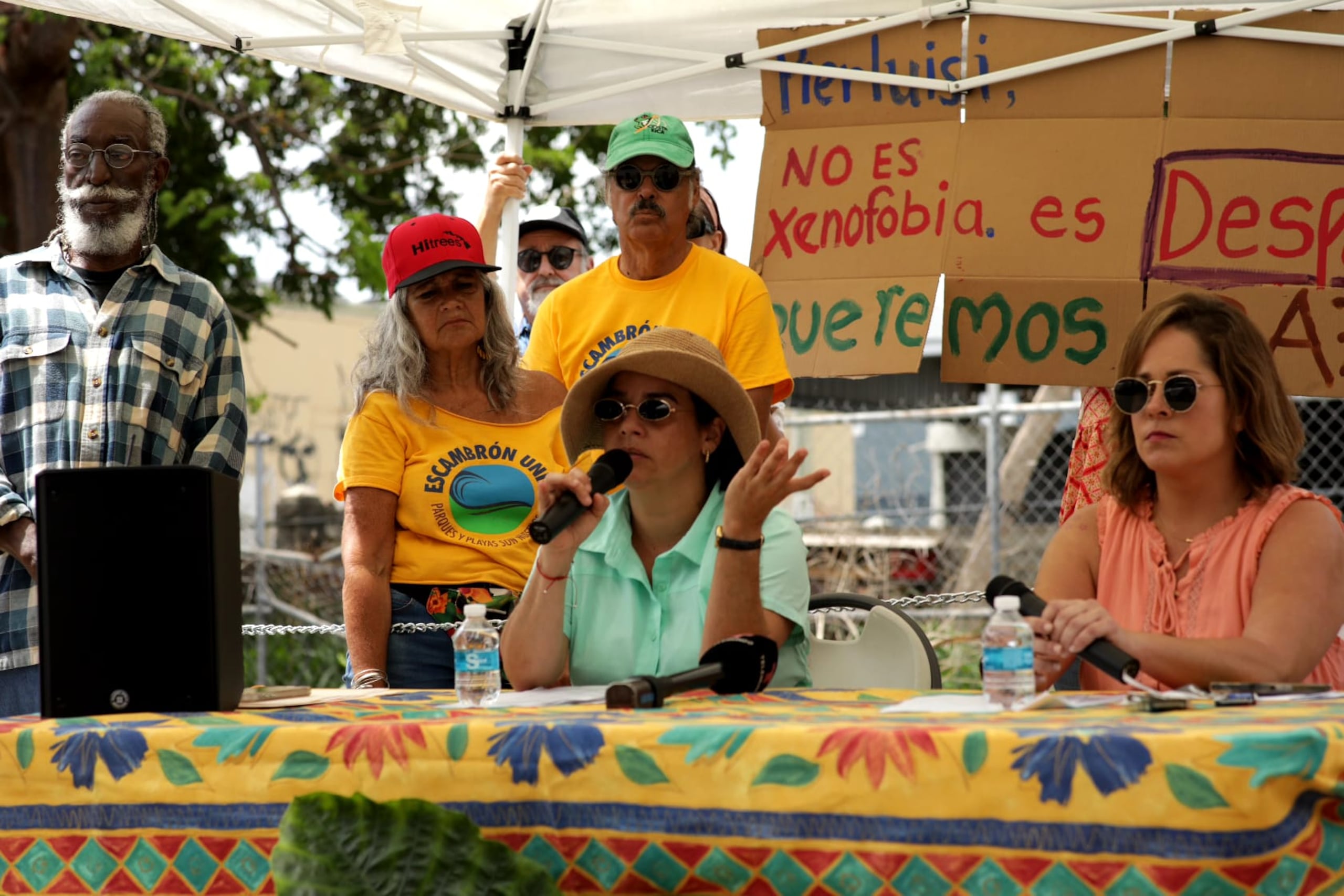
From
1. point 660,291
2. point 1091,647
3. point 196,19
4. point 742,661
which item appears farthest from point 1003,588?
point 196,19

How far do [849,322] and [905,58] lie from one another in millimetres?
791

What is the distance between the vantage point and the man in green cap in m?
3.90

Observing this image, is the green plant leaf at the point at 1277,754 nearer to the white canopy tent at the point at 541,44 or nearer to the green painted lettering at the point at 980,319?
the green painted lettering at the point at 980,319

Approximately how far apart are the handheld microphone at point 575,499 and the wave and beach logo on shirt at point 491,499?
75 centimetres

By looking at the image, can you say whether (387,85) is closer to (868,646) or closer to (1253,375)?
(868,646)

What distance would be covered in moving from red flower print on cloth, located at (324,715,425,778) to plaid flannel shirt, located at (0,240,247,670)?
166cm

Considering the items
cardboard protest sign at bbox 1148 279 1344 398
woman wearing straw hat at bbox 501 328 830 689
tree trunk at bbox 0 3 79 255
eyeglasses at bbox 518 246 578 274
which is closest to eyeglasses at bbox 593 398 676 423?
woman wearing straw hat at bbox 501 328 830 689

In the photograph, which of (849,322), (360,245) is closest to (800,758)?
(849,322)

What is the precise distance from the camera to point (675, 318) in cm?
390

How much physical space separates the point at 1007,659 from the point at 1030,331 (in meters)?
2.17

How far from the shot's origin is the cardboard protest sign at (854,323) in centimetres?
420

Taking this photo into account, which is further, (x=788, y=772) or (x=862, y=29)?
Answer: (x=862, y=29)

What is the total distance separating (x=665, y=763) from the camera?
1700 mm

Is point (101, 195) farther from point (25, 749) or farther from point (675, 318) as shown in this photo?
point (25, 749)
